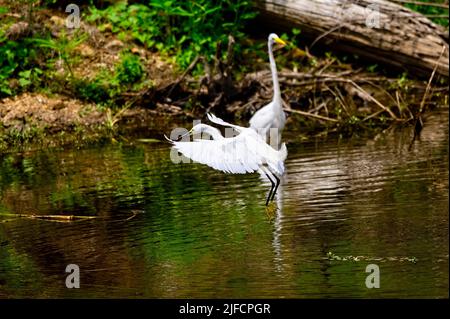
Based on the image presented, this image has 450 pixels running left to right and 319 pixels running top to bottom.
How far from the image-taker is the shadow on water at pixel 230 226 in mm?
7676

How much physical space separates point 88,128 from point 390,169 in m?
5.37

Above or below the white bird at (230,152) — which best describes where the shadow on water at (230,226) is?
below

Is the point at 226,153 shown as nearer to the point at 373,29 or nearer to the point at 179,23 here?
the point at 373,29

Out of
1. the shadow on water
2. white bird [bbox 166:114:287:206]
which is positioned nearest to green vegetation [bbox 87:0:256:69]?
the shadow on water

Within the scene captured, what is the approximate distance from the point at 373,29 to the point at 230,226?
302 inches

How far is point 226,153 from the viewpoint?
A: 972cm

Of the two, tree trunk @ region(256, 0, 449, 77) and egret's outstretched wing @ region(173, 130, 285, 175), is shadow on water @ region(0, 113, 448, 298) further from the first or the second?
tree trunk @ region(256, 0, 449, 77)

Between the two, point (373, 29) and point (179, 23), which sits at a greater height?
point (179, 23)

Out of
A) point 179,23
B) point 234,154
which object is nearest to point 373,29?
point 179,23

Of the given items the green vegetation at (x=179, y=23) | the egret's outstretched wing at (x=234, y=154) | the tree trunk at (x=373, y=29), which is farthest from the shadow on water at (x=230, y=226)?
the green vegetation at (x=179, y=23)

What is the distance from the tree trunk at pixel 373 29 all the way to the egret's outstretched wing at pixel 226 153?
662 cm

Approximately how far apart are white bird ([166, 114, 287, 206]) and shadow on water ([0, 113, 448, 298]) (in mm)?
476

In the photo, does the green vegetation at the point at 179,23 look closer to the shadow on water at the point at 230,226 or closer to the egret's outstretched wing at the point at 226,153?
the shadow on water at the point at 230,226

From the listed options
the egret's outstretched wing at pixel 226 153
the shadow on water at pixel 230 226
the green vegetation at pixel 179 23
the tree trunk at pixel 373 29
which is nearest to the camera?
the shadow on water at pixel 230 226
